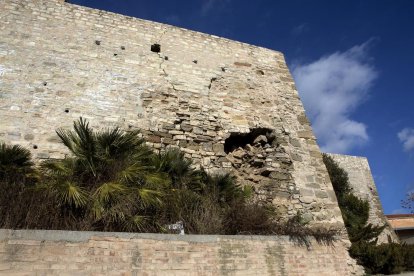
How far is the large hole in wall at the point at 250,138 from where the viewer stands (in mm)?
9539

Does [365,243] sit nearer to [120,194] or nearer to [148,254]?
[148,254]

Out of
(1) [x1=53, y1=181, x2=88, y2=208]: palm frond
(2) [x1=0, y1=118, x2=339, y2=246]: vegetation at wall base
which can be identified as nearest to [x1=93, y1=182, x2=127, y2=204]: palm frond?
(2) [x1=0, y1=118, x2=339, y2=246]: vegetation at wall base

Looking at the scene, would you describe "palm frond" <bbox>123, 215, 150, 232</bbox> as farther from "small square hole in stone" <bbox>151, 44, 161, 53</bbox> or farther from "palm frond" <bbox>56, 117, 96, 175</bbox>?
"small square hole in stone" <bbox>151, 44, 161, 53</bbox>

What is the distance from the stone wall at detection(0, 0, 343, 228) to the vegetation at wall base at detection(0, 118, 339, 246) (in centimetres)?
102

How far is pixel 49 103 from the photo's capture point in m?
7.87

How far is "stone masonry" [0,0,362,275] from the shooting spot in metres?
7.93

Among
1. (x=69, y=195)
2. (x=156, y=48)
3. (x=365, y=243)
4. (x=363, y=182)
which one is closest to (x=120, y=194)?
(x=69, y=195)

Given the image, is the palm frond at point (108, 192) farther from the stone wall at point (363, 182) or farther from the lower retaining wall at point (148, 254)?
the stone wall at point (363, 182)

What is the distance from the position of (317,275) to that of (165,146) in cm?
443

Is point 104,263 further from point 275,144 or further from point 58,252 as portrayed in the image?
point 275,144

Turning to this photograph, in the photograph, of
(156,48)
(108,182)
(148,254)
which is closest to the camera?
(148,254)

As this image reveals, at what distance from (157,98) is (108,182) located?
3.69 metres

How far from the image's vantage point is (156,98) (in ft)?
29.8

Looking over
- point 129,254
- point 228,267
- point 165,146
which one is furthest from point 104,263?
point 165,146
